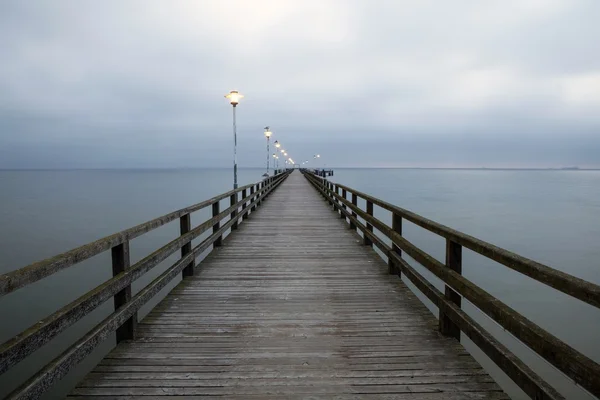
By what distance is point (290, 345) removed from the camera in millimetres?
3428

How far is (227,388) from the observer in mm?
2771

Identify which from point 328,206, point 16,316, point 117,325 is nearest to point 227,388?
point 117,325

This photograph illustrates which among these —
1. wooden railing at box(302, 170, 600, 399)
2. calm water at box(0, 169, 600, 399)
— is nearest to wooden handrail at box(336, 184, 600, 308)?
wooden railing at box(302, 170, 600, 399)

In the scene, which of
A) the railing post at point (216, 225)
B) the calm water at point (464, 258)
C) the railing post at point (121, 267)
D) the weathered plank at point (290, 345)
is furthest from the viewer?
the calm water at point (464, 258)

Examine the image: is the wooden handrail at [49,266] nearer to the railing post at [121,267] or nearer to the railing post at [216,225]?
the railing post at [121,267]

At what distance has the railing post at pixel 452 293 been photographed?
3.41 m

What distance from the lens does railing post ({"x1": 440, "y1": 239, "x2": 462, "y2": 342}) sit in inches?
134

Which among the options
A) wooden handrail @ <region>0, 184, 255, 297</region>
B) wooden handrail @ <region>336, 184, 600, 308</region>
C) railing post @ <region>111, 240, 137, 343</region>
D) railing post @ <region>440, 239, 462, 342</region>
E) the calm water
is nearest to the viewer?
wooden handrail @ <region>336, 184, 600, 308</region>

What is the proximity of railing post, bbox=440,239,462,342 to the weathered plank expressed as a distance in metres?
0.11

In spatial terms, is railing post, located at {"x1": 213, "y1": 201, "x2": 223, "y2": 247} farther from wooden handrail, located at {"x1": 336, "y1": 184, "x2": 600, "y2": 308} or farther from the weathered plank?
wooden handrail, located at {"x1": 336, "y1": 184, "x2": 600, "y2": 308}

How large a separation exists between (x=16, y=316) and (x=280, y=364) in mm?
10836

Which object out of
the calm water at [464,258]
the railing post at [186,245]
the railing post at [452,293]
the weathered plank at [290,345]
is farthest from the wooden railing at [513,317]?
the calm water at [464,258]

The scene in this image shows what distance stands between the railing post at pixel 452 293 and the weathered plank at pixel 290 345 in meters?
0.11

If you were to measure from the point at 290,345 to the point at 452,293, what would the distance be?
1605 millimetres
